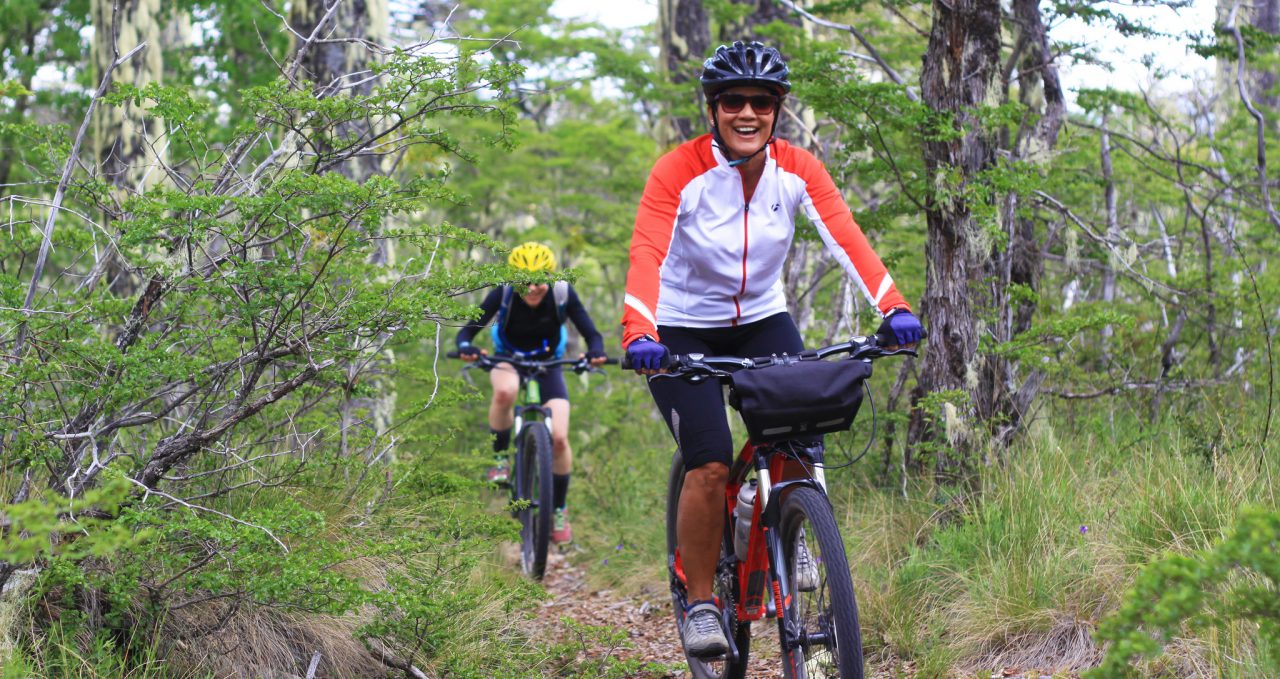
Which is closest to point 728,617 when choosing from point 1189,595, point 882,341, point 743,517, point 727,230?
point 743,517

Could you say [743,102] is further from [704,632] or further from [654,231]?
[704,632]

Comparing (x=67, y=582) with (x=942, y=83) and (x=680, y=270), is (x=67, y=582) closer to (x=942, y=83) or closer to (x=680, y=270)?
(x=680, y=270)

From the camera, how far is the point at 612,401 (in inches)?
443

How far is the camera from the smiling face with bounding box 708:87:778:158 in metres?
4.02

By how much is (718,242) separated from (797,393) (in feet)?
2.82

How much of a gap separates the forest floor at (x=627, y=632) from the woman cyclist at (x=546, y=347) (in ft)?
2.46

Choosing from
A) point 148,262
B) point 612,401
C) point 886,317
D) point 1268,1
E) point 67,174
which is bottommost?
point 612,401

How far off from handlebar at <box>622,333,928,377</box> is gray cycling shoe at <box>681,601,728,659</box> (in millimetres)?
1023

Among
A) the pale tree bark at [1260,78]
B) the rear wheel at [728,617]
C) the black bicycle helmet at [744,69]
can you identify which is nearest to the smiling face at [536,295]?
the rear wheel at [728,617]

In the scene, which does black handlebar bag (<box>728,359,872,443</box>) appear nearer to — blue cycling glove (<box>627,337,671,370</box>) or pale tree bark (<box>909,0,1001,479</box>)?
blue cycling glove (<box>627,337,671,370</box>)

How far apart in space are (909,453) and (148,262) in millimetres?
3726

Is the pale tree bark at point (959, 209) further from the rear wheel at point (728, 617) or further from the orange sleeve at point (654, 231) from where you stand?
the orange sleeve at point (654, 231)

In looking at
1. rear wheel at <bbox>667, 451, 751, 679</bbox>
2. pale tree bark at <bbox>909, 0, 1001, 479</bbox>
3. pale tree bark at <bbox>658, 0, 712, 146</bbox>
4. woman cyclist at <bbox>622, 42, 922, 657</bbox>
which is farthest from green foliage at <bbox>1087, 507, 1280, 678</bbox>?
pale tree bark at <bbox>658, 0, 712, 146</bbox>

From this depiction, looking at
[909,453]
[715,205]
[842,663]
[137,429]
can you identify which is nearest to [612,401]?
[909,453]
